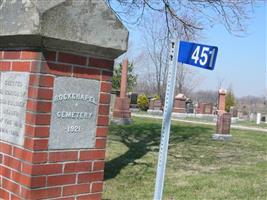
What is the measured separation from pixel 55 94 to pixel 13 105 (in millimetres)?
368

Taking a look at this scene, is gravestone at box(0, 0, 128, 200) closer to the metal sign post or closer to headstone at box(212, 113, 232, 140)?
the metal sign post

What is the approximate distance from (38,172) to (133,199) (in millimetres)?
3186

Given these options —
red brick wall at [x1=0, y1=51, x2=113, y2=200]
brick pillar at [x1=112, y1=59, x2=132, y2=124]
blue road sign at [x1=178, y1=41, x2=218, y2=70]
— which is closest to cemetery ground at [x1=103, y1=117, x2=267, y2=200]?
red brick wall at [x1=0, y1=51, x2=113, y2=200]

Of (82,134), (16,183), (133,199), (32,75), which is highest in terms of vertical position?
(32,75)

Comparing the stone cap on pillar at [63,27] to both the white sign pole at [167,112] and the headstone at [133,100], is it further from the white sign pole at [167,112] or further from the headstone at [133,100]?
the headstone at [133,100]

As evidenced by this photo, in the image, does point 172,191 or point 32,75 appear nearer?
point 32,75

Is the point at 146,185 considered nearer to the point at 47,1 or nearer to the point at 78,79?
the point at 78,79

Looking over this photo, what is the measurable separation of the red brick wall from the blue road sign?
70 centimetres

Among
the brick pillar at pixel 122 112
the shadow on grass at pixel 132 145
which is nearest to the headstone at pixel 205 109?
the brick pillar at pixel 122 112

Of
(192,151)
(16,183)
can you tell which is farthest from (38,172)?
(192,151)

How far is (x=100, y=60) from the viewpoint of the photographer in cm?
397

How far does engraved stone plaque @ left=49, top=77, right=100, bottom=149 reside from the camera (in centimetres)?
367

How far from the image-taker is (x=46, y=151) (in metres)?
3.64

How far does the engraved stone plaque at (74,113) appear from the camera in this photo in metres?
3.67
